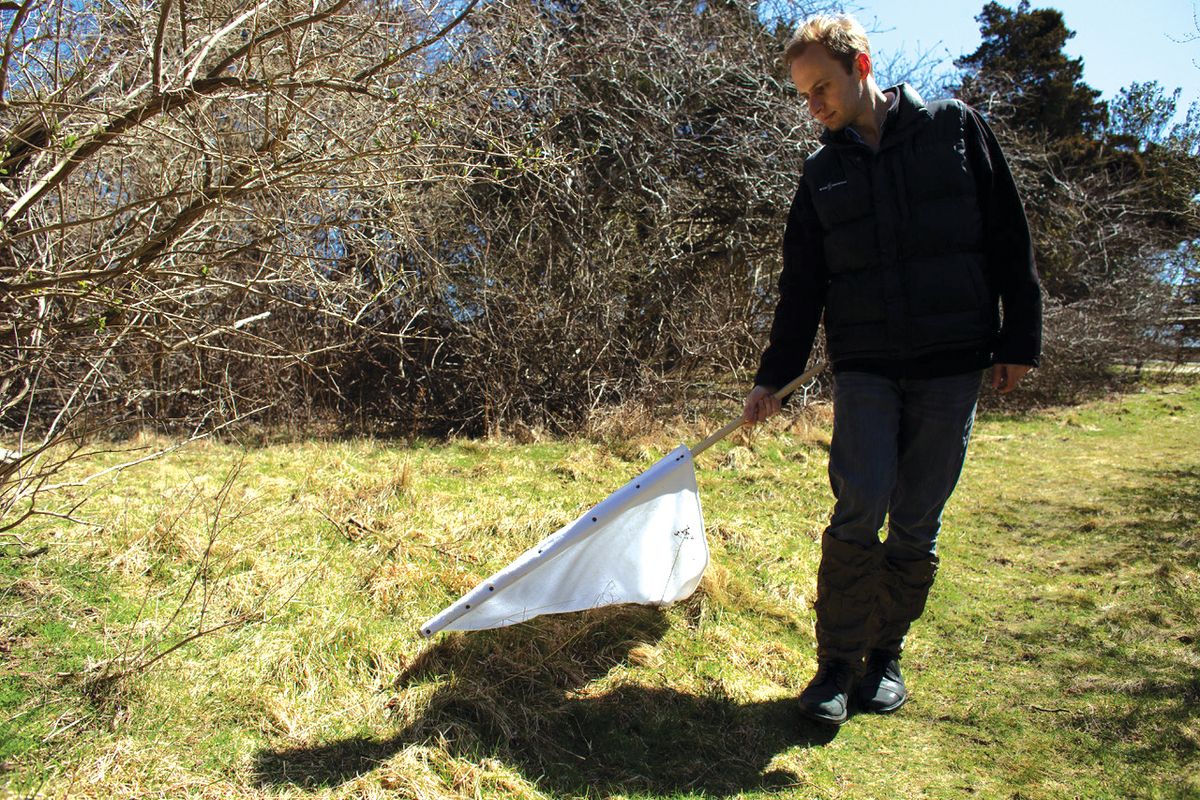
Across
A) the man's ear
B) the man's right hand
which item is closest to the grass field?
the man's right hand

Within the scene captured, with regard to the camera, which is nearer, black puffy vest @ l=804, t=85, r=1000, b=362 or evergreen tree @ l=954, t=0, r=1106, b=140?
black puffy vest @ l=804, t=85, r=1000, b=362

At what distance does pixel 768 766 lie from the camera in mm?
2621

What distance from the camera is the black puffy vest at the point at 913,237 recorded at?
2.56 metres

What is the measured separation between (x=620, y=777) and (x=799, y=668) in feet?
3.11

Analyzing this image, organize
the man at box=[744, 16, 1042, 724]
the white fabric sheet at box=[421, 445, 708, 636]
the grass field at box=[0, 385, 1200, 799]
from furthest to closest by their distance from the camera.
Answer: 1. the white fabric sheet at box=[421, 445, 708, 636]
2. the man at box=[744, 16, 1042, 724]
3. the grass field at box=[0, 385, 1200, 799]

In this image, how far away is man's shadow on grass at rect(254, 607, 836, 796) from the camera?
2494mm

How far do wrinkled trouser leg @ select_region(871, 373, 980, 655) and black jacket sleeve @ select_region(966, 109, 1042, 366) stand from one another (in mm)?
156

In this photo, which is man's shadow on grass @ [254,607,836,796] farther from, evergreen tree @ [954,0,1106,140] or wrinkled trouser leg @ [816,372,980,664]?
evergreen tree @ [954,0,1106,140]

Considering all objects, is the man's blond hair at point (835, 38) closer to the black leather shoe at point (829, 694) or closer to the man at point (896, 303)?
the man at point (896, 303)

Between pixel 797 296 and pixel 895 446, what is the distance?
0.58 meters

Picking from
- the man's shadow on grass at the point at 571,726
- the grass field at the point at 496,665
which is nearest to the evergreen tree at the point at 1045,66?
the grass field at the point at 496,665

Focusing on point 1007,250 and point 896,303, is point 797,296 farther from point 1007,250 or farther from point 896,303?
point 1007,250

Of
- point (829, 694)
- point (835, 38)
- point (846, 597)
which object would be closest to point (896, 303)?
point (835, 38)

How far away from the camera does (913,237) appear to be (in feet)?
8.44
